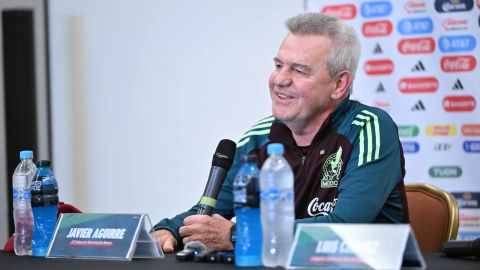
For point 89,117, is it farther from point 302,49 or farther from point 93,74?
point 302,49

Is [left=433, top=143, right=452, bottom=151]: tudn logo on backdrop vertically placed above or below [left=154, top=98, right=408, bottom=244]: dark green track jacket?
below

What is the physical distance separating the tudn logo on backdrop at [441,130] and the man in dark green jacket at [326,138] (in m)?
1.33

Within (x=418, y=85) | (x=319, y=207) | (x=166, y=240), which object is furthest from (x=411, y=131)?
(x=166, y=240)

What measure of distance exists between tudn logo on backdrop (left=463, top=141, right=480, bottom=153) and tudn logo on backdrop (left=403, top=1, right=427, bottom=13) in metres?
0.72

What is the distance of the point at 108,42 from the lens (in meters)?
4.50

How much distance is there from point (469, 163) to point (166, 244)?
207cm

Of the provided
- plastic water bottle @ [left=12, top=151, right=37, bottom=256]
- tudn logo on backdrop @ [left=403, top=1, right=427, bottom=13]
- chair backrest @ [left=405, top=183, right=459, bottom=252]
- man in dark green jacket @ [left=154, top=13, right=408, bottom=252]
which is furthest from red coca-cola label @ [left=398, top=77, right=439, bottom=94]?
plastic water bottle @ [left=12, top=151, right=37, bottom=256]

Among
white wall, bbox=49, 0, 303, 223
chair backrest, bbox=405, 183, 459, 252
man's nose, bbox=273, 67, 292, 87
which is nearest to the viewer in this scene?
man's nose, bbox=273, 67, 292, 87

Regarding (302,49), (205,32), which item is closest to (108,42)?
(205,32)

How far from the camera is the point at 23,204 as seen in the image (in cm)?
226

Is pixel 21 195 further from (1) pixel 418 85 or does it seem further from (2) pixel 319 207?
(1) pixel 418 85

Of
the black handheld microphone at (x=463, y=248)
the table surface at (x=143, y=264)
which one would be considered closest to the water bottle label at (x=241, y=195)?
the table surface at (x=143, y=264)

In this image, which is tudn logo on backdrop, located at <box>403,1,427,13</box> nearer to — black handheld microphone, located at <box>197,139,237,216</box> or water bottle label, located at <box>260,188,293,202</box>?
black handheld microphone, located at <box>197,139,237,216</box>

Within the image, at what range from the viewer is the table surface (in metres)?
1.76
